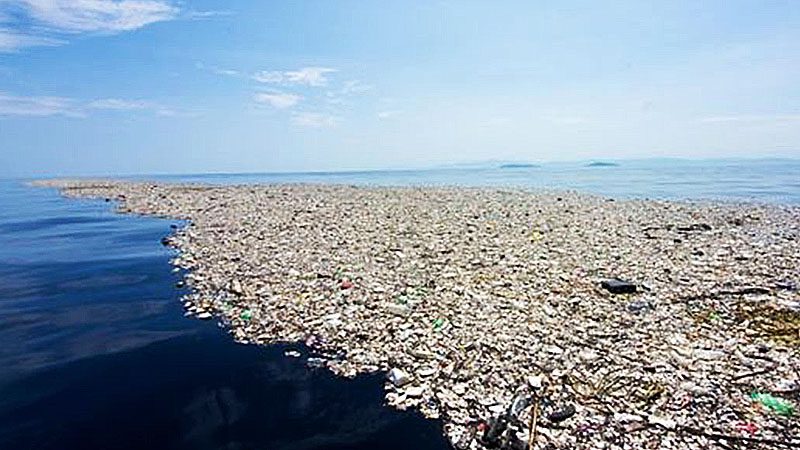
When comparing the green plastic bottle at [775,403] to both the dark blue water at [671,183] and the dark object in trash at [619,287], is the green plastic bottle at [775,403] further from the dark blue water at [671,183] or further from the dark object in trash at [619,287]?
the dark blue water at [671,183]

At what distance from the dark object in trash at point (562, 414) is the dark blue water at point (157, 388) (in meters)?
1.33

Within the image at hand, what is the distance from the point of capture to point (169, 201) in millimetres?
37125

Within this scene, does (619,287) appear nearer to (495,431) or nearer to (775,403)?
(775,403)

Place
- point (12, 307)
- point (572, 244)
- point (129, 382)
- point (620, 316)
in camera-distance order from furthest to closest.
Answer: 1. point (572, 244)
2. point (12, 307)
3. point (620, 316)
4. point (129, 382)

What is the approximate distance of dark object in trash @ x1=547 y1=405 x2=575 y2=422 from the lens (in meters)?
5.96

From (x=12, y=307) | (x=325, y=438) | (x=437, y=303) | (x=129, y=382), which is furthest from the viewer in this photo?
(x=12, y=307)

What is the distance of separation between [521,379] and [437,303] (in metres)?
3.52

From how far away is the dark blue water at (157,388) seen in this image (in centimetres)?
596

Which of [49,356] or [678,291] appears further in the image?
[678,291]

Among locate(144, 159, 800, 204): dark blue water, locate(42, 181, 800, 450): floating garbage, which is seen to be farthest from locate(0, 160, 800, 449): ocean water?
locate(144, 159, 800, 204): dark blue water

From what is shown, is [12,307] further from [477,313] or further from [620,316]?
[620,316]

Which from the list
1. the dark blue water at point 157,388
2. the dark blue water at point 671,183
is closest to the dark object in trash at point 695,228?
the dark blue water at point 157,388

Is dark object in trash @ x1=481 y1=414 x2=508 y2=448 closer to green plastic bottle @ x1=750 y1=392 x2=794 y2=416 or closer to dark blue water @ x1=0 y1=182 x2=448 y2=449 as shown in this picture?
dark blue water @ x1=0 y1=182 x2=448 y2=449

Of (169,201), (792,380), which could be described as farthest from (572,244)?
(169,201)
